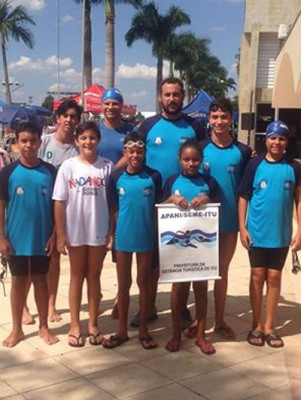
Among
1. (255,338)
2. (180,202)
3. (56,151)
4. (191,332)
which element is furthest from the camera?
(56,151)

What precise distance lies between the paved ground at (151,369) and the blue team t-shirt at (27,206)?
0.85 m

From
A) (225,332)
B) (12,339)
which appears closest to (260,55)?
(225,332)

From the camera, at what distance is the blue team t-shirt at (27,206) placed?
4.50m

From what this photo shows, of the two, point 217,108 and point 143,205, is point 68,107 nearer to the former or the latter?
point 143,205

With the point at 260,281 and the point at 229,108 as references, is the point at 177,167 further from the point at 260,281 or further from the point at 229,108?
the point at 260,281

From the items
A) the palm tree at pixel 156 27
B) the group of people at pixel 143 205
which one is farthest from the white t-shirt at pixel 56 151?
the palm tree at pixel 156 27

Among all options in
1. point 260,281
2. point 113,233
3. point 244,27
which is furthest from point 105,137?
point 244,27

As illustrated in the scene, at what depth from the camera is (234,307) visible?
587 centimetres

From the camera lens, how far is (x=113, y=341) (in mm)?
4688

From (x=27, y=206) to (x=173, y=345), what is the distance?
5.25ft

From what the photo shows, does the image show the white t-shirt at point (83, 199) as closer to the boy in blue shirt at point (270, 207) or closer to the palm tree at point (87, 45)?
the boy in blue shirt at point (270, 207)

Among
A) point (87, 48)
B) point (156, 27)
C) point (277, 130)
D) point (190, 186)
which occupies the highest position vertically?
point (156, 27)

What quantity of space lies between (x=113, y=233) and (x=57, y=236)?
0.45 m

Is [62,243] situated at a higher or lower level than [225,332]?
higher
